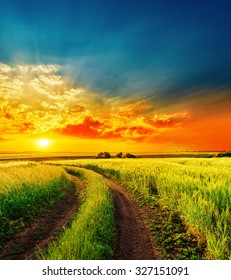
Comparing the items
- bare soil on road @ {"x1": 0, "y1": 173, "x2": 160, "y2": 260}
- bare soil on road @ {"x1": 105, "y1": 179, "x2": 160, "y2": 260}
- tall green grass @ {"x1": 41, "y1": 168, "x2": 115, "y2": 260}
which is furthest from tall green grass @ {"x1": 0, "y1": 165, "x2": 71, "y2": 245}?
bare soil on road @ {"x1": 105, "y1": 179, "x2": 160, "y2": 260}

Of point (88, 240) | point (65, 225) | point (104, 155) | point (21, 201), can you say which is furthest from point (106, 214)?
point (104, 155)

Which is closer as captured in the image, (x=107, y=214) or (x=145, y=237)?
(x=145, y=237)

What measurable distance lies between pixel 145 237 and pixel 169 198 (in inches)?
181

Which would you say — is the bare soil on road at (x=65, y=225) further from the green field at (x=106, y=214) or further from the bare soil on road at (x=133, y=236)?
the green field at (x=106, y=214)

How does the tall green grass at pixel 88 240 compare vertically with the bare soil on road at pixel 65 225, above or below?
above

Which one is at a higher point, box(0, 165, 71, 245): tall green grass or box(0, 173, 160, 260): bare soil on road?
box(0, 165, 71, 245): tall green grass

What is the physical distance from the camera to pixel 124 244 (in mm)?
8016

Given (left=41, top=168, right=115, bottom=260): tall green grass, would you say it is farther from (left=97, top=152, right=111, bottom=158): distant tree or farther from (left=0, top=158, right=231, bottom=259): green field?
(left=97, top=152, right=111, bottom=158): distant tree

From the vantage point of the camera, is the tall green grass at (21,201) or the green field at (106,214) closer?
the green field at (106,214)

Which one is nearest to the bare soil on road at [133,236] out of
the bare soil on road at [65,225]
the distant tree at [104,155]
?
the bare soil on road at [65,225]
